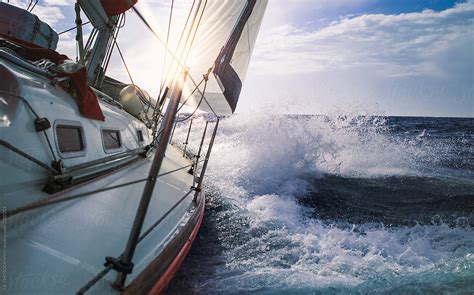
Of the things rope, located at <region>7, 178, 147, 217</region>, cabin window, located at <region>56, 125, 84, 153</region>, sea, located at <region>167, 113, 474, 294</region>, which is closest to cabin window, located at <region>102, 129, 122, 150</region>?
cabin window, located at <region>56, 125, 84, 153</region>

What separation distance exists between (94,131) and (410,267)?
11.7 feet

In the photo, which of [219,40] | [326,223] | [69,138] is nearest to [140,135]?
[69,138]

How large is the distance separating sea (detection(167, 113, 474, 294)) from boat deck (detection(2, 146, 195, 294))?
0.90 metres

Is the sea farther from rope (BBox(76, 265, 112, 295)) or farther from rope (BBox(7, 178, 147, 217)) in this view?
rope (BBox(76, 265, 112, 295))

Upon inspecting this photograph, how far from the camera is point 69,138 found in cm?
253

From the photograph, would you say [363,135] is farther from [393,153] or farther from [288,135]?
[288,135]

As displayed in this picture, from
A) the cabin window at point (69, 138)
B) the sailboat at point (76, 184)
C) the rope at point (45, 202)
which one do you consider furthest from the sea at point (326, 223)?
the cabin window at point (69, 138)

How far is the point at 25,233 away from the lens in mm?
1633

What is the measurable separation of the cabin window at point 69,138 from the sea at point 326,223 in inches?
60.0

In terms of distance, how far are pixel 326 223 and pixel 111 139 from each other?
350 cm

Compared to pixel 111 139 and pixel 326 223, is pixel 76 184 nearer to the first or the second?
pixel 111 139

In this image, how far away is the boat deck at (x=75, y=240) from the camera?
55.6 inches

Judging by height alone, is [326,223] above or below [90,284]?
below

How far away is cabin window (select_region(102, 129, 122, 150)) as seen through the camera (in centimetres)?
323
